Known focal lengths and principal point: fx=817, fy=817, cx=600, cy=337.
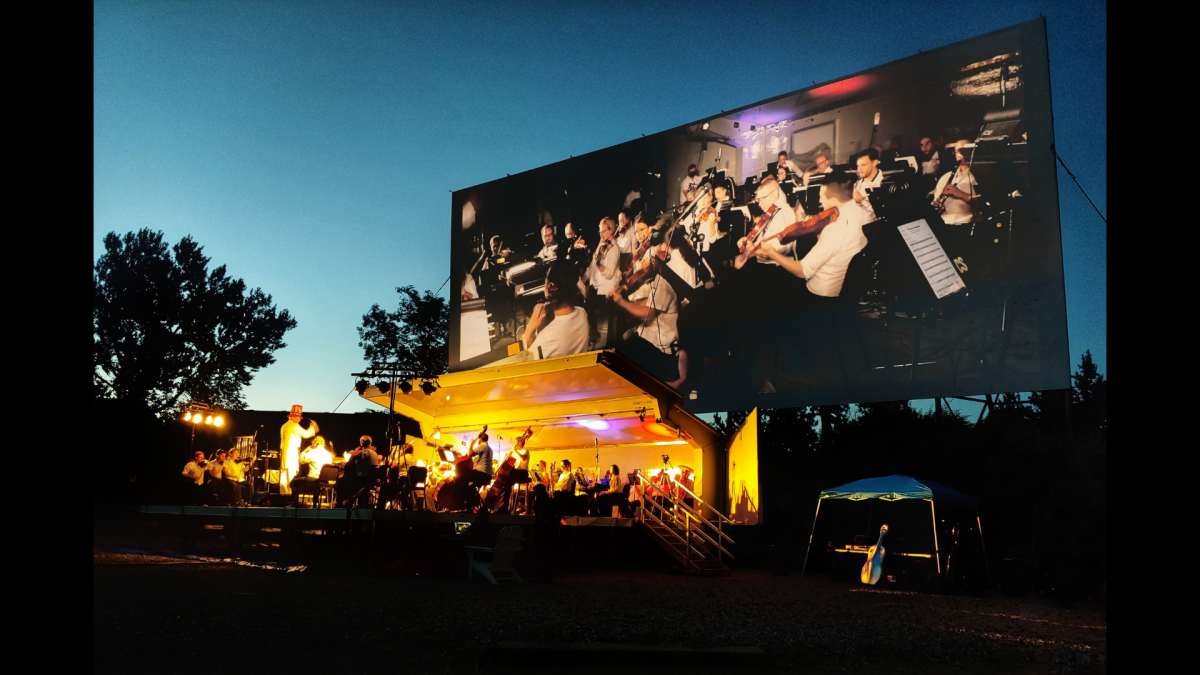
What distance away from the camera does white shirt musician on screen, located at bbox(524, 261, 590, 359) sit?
779 inches

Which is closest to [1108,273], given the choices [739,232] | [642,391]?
[642,391]

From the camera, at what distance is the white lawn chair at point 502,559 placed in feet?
33.5

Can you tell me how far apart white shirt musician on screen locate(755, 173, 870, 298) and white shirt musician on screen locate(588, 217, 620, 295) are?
4714 millimetres

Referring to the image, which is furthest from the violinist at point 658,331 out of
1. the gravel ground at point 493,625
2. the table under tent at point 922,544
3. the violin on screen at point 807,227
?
the gravel ground at point 493,625

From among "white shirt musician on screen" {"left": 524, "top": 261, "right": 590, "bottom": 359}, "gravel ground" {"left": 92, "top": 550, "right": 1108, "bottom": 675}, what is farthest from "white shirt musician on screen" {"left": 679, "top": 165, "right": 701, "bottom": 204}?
"gravel ground" {"left": 92, "top": 550, "right": 1108, "bottom": 675}

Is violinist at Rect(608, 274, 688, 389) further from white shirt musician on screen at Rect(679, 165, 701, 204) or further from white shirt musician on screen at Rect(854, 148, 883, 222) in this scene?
white shirt musician on screen at Rect(854, 148, 883, 222)

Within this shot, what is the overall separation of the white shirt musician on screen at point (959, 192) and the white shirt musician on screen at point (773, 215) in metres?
2.95

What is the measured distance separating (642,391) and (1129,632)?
13683 mm

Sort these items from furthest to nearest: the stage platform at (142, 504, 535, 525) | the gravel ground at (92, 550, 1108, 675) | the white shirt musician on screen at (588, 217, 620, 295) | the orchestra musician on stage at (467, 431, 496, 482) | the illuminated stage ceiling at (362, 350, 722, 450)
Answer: the white shirt musician on screen at (588, 217, 620, 295)
the illuminated stage ceiling at (362, 350, 722, 450)
the orchestra musician on stage at (467, 431, 496, 482)
the stage platform at (142, 504, 535, 525)
the gravel ground at (92, 550, 1108, 675)

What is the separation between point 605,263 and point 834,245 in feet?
19.2

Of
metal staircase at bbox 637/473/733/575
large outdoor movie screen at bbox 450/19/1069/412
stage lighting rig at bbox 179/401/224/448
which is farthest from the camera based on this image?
stage lighting rig at bbox 179/401/224/448

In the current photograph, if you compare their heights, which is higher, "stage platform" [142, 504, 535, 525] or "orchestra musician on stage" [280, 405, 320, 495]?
"orchestra musician on stage" [280, 405, 320, 495]

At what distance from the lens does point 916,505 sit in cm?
1523

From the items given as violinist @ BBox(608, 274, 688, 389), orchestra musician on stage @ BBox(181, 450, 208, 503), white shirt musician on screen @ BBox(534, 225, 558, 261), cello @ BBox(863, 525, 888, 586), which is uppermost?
white shirt musician on screen @ BBox(534, 225, 558, 261)
